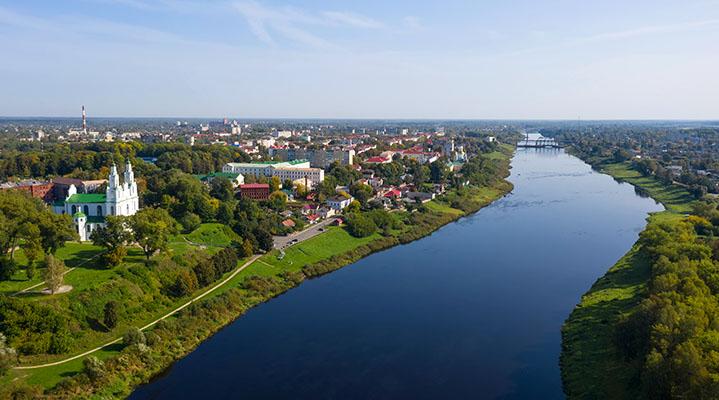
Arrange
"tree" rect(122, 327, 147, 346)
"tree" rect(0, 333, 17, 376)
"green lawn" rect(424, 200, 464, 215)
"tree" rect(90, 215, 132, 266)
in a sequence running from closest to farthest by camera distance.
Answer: "tree" rect(0, 333, 17, 376), "tree" rect(122, 327, 147, 346), "tree" rect(90, 215, 132, 266), "green lawn" rect(424, 200, 464, 215)

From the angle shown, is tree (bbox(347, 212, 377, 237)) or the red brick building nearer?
tree (bbox(347, 212, 377, 237))

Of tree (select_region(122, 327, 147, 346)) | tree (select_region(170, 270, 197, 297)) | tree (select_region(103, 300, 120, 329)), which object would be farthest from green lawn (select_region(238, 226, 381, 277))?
tree (select_region(122, 327, 147, 346))

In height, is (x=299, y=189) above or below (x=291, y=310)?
above

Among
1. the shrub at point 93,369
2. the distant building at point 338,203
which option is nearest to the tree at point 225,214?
the distant building at point 338,203

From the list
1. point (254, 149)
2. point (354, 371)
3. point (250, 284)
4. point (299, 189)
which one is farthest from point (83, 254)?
point (254, 149)

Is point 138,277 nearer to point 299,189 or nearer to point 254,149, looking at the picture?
point 299,189

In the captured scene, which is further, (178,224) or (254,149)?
(254,149)

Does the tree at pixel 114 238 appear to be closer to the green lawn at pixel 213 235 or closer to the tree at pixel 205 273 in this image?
the tree at pixel 205 273

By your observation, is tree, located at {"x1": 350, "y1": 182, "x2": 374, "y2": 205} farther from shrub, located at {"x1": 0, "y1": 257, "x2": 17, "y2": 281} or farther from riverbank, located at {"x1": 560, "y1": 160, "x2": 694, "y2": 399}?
shrub, located at {"x1": 0, "y1": 257, "x2": 17, "y2": 281}
